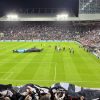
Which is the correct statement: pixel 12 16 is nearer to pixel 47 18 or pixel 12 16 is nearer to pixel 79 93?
pixel 47 18

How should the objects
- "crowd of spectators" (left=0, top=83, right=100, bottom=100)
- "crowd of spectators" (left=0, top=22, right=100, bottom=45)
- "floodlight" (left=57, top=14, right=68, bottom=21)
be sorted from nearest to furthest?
"crowd of spectators" (left=0, top=83, right=100, bottom=100) → "crowd of spectators" (left=0, top=22, right=100, bottom=45) → "floodlight" (left=57, top=14, right=68, bottom=21)

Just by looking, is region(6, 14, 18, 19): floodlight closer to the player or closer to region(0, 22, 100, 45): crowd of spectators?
region(0, 22, 100, 45): crowd of spectators

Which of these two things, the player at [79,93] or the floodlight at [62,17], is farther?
the floodlight at [62,17]

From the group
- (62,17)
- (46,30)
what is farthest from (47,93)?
(62,17)

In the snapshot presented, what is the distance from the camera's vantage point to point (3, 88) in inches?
654

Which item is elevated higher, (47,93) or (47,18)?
(47,18)

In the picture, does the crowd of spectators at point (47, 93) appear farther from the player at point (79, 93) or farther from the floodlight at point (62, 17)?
the floodlight at point (62, 17)

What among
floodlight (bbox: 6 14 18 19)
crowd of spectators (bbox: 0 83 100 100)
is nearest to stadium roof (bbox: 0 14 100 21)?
floodlight (bbox: 6 14 18 19)

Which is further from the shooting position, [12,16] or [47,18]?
[12,16]

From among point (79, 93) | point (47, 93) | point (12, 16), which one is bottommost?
point (79, 93)

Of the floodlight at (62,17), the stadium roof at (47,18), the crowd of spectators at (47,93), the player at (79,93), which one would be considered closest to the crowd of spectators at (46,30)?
the stadium roof at (47,18)

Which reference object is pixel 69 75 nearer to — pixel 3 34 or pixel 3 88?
pixel 3 88

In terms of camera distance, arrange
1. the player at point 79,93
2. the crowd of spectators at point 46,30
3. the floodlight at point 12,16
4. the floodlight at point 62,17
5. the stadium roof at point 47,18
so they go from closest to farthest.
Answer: the player at point 79,93 → the crowd of spectators at point 46,30 → the stadium roof at point 47,18 → the floodlight at point 62,17 → the floodlight at point 12,16

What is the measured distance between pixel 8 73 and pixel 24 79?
401 cm
